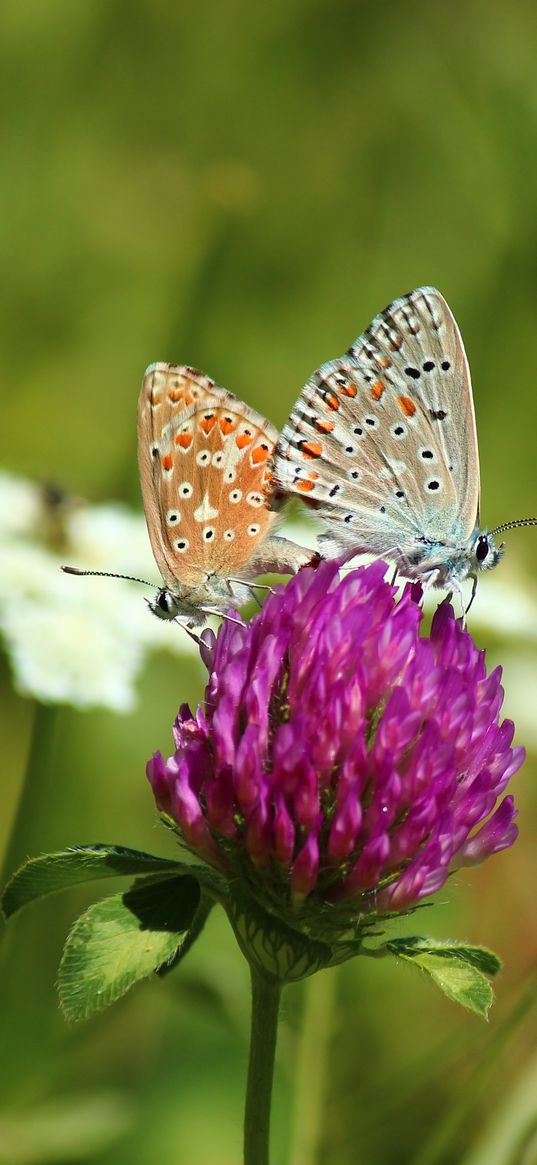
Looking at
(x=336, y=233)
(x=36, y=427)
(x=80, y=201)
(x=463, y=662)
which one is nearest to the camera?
(x=463, y=662)

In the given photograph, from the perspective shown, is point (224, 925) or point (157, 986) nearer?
point (157, 986)

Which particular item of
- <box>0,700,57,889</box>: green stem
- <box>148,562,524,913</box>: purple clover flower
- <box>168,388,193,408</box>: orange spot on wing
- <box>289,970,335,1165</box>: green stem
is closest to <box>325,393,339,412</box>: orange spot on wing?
<box>168,388,193,408</box>: orange spot on wing

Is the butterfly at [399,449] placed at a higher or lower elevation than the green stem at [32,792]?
higher

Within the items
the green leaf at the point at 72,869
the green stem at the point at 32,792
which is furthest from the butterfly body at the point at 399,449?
the green leaf at the point at 72,869

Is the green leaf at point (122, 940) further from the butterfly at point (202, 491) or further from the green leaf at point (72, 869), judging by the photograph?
the butterfly at point (202, 491)

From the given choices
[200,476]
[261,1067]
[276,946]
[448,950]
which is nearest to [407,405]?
[200,476]

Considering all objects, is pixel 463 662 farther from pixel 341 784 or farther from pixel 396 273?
pixel 396 273

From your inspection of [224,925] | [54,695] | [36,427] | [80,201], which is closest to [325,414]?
[54,695]
